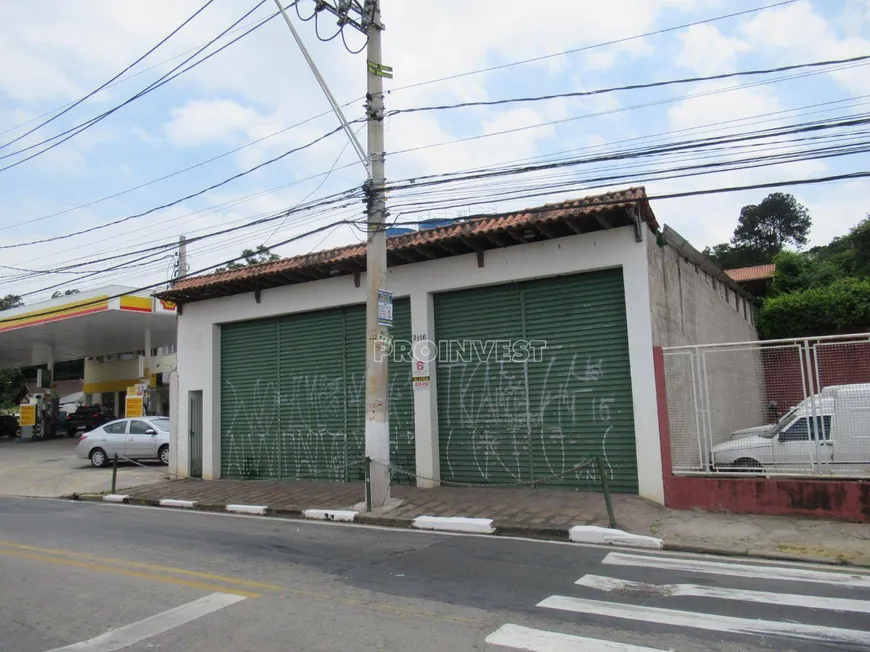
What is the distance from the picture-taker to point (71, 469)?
1894cm

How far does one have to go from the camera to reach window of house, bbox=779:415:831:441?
9141 millimetres

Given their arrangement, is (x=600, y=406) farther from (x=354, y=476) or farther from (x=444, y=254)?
(x=354, y=476)

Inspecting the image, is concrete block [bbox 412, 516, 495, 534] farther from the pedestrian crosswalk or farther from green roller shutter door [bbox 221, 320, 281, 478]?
green roller shutter door [bbox 221, 320, 281, 478]

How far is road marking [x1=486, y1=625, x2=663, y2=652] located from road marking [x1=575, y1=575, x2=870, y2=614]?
149cm

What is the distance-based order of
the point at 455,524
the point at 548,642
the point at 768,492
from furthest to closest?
the point at 455,524
the point at 768,492
the point at 548,642

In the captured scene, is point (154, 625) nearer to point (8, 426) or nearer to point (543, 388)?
point (543, 388)

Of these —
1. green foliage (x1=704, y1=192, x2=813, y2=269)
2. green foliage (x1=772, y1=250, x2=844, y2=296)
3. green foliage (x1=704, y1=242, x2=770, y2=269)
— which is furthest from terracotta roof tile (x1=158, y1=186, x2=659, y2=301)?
Result: green foliage (x1=704, y1=192, x2=813, y2=269)

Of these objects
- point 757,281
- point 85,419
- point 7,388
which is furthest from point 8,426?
point 757,281

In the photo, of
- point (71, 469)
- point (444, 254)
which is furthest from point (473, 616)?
point (71, 469)

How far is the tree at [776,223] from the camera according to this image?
62250 mm

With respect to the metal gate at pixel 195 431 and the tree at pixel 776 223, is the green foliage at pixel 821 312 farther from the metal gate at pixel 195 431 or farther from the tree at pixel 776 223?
the tree at pixel 776 223

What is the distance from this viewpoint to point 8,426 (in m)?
34.2

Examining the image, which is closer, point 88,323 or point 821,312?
point 821,312

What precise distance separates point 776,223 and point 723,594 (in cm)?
6629
